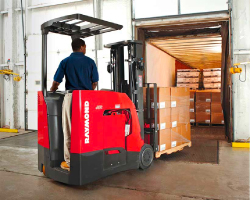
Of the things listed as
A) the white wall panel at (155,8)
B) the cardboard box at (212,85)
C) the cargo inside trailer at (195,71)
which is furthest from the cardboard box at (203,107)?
the white wall panel at (155,8)

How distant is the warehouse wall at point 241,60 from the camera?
6387 mm

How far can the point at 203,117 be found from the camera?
9.68 m

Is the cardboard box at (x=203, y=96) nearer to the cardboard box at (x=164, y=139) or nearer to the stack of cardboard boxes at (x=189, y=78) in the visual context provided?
the stack of cardboard boxes at (x=189, y=78)

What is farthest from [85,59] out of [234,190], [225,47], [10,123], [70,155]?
[10,123]

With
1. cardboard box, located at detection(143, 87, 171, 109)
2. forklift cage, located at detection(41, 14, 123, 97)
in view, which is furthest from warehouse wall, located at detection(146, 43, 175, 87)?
forklift cage, located at detection(41, 14, 123, 97)

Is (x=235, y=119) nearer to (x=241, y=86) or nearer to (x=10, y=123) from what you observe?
(x=241, y=86)

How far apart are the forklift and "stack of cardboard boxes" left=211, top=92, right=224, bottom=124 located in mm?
5711

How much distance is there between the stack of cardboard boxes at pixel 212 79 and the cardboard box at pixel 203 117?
195 cm

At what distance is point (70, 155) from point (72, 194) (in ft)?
1.65

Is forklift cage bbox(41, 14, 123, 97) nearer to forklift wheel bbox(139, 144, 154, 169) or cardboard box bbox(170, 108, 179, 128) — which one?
forklift wheel bbox(139, 144, 154, 169)

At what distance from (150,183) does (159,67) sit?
6681 mm

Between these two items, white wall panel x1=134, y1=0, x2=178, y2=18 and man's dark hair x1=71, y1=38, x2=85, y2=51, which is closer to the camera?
man's dark hair x1=71, y1=38, x2=85, y2=51

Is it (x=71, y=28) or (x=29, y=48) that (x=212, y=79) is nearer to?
(x=29, y=48)

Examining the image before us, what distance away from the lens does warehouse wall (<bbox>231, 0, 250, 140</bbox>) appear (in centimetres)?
639
